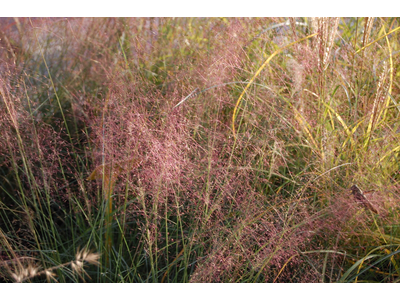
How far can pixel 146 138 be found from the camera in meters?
1.20

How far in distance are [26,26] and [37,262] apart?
4.55 ft

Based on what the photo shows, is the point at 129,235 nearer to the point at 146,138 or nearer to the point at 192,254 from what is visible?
the point at 192,254

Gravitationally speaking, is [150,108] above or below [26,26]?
below

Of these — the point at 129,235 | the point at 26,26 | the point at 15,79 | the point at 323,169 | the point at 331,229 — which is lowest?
the point at 129,235

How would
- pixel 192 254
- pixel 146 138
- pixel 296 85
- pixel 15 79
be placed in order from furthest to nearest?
pixel 15 79 < pixel 296 85 < pixel 192 254 < pixel 146 138

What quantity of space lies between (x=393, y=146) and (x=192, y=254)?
824 millimetres

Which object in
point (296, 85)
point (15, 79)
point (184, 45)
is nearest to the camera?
point (296, 85)

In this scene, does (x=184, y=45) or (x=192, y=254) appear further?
(x=184, y=45)

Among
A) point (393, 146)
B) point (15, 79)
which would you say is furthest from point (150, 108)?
point (393, 146)

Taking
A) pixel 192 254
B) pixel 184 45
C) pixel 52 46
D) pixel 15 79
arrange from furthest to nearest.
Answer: pixel 52 46, pixel 184 45, pixel 15 79, pixel 192 254

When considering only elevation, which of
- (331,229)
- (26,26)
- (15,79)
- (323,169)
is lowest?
(331,229)

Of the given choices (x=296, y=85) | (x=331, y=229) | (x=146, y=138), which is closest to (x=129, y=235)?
(x=146, y=138)

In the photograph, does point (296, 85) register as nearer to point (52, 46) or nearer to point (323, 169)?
point (323, 169)
